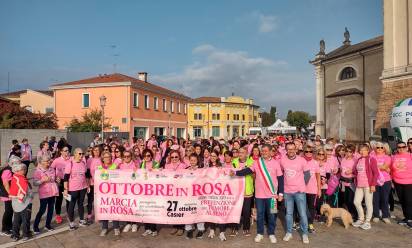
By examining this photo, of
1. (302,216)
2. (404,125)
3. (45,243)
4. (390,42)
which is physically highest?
(390,42)

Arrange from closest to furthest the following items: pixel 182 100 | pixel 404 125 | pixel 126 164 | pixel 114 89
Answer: pixel 126 164
pixel 404 125
pixel 114 89
pixel 182 100

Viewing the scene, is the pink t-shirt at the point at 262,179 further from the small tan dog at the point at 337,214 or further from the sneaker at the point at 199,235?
the small tan dog at the point at 337,214

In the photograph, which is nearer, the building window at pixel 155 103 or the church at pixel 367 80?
the church at pixel 367 80

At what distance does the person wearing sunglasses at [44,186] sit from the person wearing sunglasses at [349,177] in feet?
21.4

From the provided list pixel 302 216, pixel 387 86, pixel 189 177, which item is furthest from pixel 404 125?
pixel 189 177

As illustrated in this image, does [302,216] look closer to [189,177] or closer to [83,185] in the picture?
[189,177]

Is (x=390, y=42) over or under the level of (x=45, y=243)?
over

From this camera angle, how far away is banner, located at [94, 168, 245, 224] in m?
6.61

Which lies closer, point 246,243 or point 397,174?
point 246,243

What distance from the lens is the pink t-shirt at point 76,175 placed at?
23.5ft

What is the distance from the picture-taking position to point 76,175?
23.6 feet

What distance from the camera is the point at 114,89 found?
35781 mm

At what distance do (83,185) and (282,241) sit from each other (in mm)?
4419

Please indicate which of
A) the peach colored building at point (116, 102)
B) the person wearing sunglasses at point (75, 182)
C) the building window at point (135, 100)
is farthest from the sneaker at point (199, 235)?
the building window at point (135, 100)
